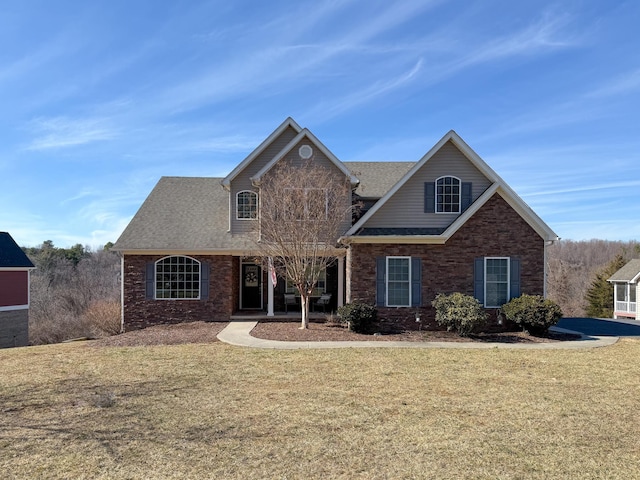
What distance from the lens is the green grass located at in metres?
5.32

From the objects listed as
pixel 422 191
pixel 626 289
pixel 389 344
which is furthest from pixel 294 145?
pixel 626 289

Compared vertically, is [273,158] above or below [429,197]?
above

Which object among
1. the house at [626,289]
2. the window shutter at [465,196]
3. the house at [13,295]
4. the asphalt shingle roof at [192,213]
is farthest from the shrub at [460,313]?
the house at [626,289]

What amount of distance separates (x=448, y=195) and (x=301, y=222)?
601cm

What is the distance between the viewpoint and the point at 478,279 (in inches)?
637

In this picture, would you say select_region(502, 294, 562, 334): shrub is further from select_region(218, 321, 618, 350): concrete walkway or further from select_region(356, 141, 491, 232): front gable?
select_region(356, 141, 491, 232): front gable

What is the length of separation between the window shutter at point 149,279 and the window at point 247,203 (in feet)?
13.7

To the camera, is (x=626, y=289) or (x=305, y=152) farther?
(x=626, y=289)

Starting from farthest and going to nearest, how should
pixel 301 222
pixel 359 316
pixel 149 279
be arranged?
pixel 149 279, pixel 301 222, pixel 359 316

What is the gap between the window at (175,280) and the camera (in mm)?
18531

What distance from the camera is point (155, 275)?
60.8 feet

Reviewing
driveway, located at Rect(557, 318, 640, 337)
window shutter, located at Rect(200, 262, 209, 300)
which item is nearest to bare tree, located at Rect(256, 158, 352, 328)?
window shutter, located at Rect(200, 262, 209, 300)

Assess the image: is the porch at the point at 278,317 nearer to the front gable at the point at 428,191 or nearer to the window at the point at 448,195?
the front gable at the point at 428,191

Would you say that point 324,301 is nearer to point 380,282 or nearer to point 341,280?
point 341,280
